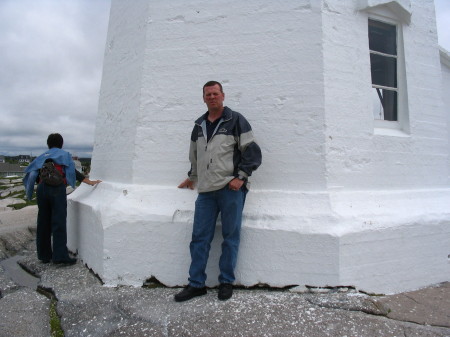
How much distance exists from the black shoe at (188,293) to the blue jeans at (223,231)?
0.05m

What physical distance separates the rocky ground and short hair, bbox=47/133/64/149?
5.87 ft

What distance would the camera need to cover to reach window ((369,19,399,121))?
4.29 meters

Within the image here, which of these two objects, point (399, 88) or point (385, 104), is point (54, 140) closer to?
point (385, 104)

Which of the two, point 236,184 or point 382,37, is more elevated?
point 382,37

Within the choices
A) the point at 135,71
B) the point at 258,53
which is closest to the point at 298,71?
the point at 258,53

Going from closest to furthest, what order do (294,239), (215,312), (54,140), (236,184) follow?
(215,312) → (236,184) → (294,239) → (54,140)

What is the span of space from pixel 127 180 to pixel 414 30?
4162mm

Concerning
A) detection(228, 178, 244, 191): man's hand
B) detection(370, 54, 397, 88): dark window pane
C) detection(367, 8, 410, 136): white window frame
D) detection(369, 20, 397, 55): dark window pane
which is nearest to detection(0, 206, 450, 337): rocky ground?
detection(228, 178, 244, 191): man's hand

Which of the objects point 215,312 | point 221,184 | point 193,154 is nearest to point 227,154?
point 221,184

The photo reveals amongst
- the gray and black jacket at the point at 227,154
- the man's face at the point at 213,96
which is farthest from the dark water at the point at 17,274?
the man's face at the point at 213,96

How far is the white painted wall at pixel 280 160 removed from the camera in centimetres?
347

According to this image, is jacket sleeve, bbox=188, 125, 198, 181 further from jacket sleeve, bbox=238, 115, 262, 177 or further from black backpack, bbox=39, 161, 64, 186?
black backpack, bbox=39, 161, 64, 186

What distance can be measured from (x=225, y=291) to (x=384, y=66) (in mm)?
3431

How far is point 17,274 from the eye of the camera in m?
4.34
